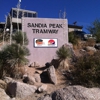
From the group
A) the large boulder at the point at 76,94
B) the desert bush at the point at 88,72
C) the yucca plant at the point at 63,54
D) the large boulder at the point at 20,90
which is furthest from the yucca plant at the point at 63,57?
the large boulder at the point at 76,94

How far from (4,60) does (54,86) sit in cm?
264

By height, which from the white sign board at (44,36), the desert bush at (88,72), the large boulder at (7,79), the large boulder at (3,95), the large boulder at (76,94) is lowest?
the large boulder at (3,95)

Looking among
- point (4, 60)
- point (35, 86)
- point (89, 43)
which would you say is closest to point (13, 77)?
point (4, 60)

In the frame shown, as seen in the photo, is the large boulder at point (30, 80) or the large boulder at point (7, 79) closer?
the large boulder at point (30, 80)

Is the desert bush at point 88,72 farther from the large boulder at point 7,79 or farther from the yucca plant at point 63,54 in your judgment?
the large boulder at point 7,79

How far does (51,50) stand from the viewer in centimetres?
1340

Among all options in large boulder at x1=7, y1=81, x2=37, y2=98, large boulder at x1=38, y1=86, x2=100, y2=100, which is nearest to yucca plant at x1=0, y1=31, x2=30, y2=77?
large boulder at x1=7, y1=81, x2=37, y2=98

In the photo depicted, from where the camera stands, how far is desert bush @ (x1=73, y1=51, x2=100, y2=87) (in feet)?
25.3

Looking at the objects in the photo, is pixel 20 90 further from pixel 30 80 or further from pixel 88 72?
pixel 88 72

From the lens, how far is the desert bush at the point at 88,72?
7.71m

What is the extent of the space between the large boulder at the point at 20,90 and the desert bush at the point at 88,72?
5.90 feet

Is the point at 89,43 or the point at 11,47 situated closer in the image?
the point at 11,47

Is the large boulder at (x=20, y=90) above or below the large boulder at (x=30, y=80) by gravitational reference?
below

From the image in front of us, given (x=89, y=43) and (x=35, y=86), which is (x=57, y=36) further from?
(x=89, y=43)
